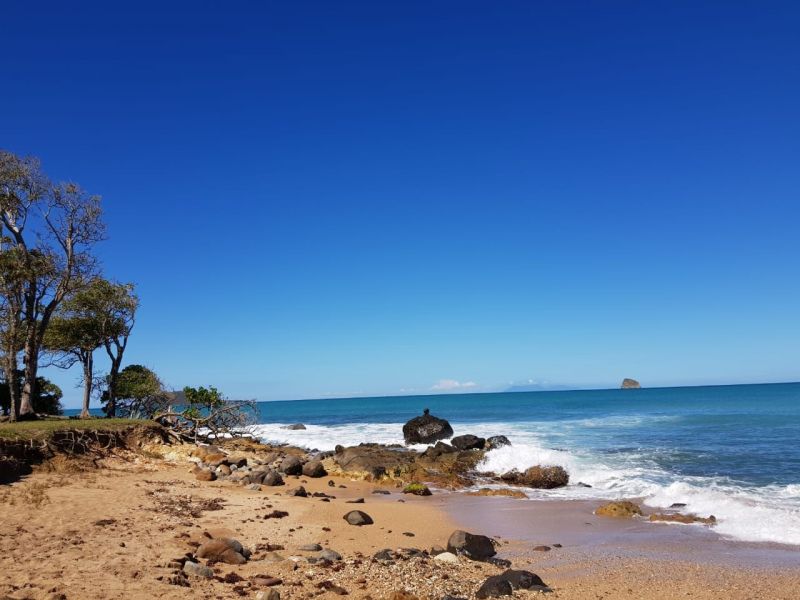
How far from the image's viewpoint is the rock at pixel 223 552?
953 cm

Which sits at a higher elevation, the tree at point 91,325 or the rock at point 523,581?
the tree at point 91,325

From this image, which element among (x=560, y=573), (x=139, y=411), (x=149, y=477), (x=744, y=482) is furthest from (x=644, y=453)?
(x=139, y=411)

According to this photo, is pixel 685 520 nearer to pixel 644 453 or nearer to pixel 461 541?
pixel 461 541

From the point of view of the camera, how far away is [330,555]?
10242 mm

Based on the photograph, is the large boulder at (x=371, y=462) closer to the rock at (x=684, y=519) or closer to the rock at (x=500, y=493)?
the rock at (x=500, y=493)

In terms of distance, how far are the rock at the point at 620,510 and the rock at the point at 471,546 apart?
6204 mm

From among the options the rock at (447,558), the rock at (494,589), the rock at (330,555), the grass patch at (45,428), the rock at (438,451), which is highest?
the grass patch at (45,428)

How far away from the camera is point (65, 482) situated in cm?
1514

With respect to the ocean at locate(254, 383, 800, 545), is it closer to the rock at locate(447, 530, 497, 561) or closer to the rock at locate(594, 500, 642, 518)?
the rock at locate(594, 500, 642, 518)

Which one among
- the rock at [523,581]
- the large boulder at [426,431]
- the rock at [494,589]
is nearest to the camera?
the rock at [494,589]

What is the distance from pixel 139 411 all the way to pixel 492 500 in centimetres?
2379

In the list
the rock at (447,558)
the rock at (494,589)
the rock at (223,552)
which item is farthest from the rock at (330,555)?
the rock at (494,589)

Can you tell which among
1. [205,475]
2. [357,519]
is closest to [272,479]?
[205,475]

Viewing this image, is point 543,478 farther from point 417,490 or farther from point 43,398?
point 43,398
